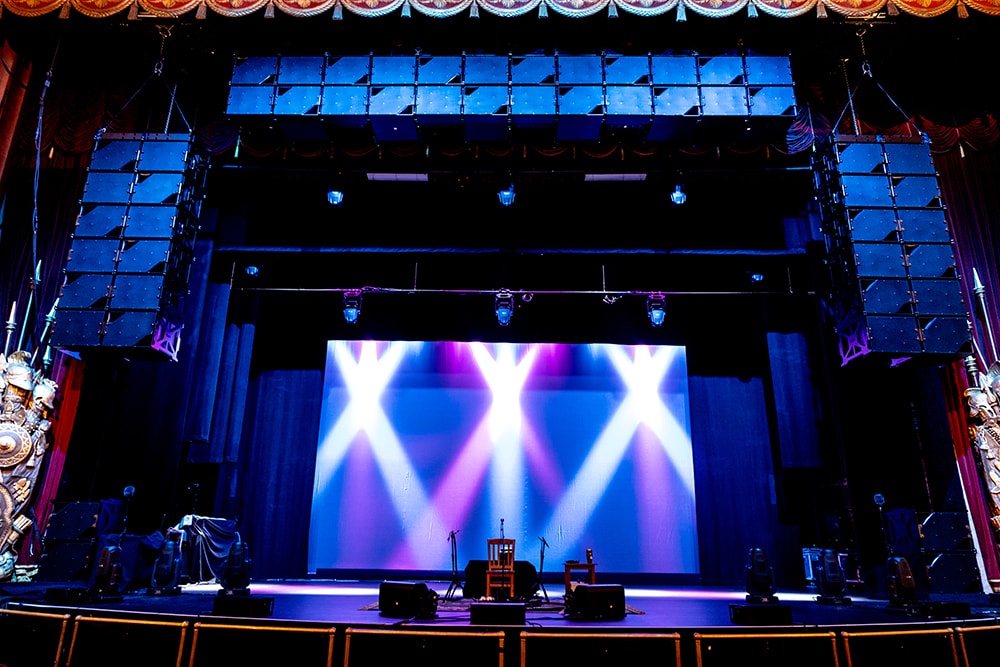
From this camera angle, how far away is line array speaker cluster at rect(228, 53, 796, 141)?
7.60m

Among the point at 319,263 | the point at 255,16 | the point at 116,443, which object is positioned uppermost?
the point at 255,16

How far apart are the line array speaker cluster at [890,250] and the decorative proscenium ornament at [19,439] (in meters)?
9.55

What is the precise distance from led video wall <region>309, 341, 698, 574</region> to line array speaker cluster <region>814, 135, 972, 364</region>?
3128mm

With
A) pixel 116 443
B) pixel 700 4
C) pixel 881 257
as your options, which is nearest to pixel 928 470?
pixel 881 257

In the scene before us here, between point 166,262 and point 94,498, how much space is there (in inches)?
114

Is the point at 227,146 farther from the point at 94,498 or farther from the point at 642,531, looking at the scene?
the point at 642,531

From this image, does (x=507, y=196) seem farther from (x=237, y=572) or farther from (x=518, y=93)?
(x=237, y=572)

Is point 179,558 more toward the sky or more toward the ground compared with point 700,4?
more toward the ground

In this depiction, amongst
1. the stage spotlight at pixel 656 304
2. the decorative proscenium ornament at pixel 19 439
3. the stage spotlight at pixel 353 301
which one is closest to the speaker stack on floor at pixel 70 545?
the decorative proscenium ornament at pixel 19 439

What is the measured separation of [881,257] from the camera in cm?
714

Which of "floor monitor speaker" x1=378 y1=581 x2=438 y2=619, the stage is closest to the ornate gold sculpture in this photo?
the stage

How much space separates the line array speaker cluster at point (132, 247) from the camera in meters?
7.01

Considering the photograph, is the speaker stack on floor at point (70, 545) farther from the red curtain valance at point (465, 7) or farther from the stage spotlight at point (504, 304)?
the red curtain valance at point (465, 7)

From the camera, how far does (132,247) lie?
24.0 ft
